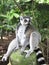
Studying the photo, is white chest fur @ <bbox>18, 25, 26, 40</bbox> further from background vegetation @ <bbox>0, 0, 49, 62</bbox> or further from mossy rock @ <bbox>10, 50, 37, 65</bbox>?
background vegetation @ <bbox>0, 0, 49, 62</bbox>

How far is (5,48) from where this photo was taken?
7.98m

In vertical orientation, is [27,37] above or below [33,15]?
below

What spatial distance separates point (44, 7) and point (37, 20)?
37 centimetres

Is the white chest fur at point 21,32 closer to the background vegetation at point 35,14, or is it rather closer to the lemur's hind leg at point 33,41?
the lemur's hind leg at point 33,41

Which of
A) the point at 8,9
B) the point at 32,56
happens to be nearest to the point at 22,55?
the point at 32,56

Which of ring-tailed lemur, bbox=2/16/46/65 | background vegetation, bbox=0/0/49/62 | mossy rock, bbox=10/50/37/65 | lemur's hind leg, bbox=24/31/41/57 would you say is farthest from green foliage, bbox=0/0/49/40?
mossy rock, bbox=10/50/37/65

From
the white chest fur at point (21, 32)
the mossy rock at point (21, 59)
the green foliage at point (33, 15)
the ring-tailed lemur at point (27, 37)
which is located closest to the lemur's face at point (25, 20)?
the ring-tailed lemur at point (27, 37)

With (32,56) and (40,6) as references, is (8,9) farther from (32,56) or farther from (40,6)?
(32,56)

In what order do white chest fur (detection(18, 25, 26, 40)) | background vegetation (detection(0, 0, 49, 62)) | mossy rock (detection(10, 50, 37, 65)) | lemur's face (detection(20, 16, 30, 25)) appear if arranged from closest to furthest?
1. lemur's face (detection(20, 16, 30, 25))
2. mossy rock (detection(10, 50, 37, 65))
3. white chest fur (detection(18, 25, 26, 40))
4. background vegetation (detection(0, 0, 49, 62))

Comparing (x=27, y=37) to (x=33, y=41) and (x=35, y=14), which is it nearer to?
(x=33, y=41)

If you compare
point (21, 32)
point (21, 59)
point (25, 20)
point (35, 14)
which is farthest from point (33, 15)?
point (21, 59)

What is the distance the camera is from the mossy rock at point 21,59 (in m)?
5.52

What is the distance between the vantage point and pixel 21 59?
5.51 metres

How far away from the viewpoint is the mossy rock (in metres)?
5.52
